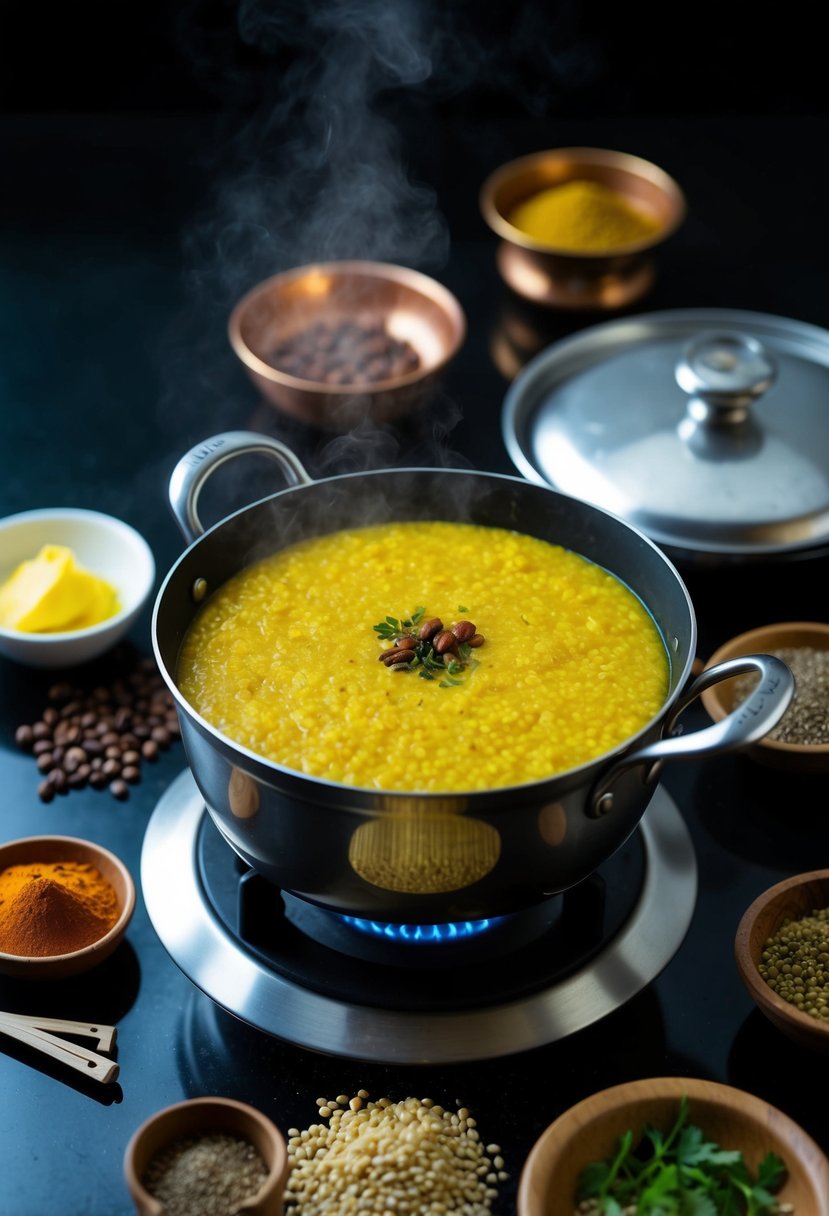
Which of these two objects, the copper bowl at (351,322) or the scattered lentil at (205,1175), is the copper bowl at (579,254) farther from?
the scattered lentil at (205,1175)

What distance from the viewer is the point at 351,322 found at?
3117 mm

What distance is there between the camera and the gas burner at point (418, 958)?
1.79 metres

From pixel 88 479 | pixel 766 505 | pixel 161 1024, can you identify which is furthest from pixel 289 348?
pixel 161 1024

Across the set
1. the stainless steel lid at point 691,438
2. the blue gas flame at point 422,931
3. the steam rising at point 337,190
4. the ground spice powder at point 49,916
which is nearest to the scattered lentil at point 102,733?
the ground spice powder at point 49,916

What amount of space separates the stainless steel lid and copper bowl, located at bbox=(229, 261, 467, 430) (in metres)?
0.24

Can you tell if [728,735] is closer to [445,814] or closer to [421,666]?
[445,814]

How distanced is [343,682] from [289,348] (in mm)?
1332

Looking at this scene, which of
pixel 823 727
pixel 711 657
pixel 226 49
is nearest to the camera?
pixel 823 727

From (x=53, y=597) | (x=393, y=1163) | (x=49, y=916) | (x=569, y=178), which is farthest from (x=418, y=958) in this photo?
(x=569, y=178)

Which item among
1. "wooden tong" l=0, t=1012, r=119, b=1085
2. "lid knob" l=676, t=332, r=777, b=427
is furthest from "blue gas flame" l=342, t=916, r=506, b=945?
"lid knob" l=676, t=332, r=777, b=427

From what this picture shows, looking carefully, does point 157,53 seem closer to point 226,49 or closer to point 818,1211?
point 226,49

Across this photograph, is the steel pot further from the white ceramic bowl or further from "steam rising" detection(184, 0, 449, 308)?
"steam rising" detection(184, 0, 449, 308)

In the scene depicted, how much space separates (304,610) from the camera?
2080 mm

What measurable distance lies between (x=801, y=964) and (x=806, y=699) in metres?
0.55
